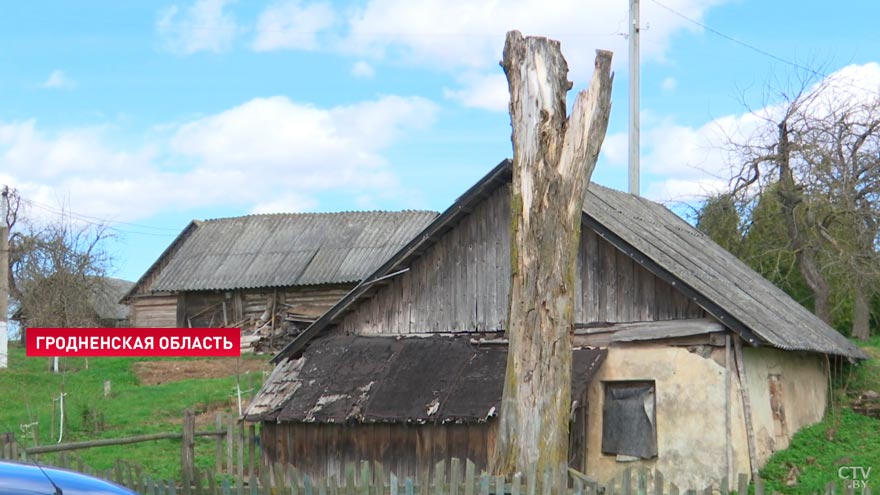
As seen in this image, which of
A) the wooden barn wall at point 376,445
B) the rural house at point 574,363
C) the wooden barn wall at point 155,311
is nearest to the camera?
the rural house at point 574,363

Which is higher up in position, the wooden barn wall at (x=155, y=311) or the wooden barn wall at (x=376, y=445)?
the wooden barn wall at (x=155, y=311)

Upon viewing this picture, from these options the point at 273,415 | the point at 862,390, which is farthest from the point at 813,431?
the point at 273,415

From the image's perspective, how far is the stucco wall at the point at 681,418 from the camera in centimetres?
1509

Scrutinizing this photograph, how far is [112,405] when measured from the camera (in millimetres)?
24812

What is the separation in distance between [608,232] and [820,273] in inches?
683

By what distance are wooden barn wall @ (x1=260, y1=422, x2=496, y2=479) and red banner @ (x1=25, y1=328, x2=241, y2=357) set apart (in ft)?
49.5

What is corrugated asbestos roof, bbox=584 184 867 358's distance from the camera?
50.2 ft

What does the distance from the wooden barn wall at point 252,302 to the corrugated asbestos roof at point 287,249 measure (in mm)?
442

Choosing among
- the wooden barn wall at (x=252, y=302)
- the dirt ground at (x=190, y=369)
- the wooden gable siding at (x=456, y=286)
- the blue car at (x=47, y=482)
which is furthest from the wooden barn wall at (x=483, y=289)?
the wooden barn wall at (x=252, y=302)

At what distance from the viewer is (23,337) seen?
47.3 m

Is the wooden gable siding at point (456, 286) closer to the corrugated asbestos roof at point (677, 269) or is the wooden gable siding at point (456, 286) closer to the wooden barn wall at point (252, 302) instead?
the corrugated asbestos roof at point (677, 269)

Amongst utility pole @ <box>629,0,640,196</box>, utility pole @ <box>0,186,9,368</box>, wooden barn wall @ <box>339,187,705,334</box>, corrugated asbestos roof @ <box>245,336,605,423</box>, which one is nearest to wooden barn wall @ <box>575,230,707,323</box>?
wooden barn wall @ <box>339,187,705,334</box>

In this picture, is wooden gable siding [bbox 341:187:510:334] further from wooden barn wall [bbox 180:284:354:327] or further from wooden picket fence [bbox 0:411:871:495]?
wooden barn wall [bbox 180:284:354:327]

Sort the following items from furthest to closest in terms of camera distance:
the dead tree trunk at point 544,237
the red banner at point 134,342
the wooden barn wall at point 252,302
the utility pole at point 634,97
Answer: the wooden barn wall at point 252,302 → the red banner at point 134,342 → the utility pole at point 634,97 → the dead tree trunk at point 544,237
